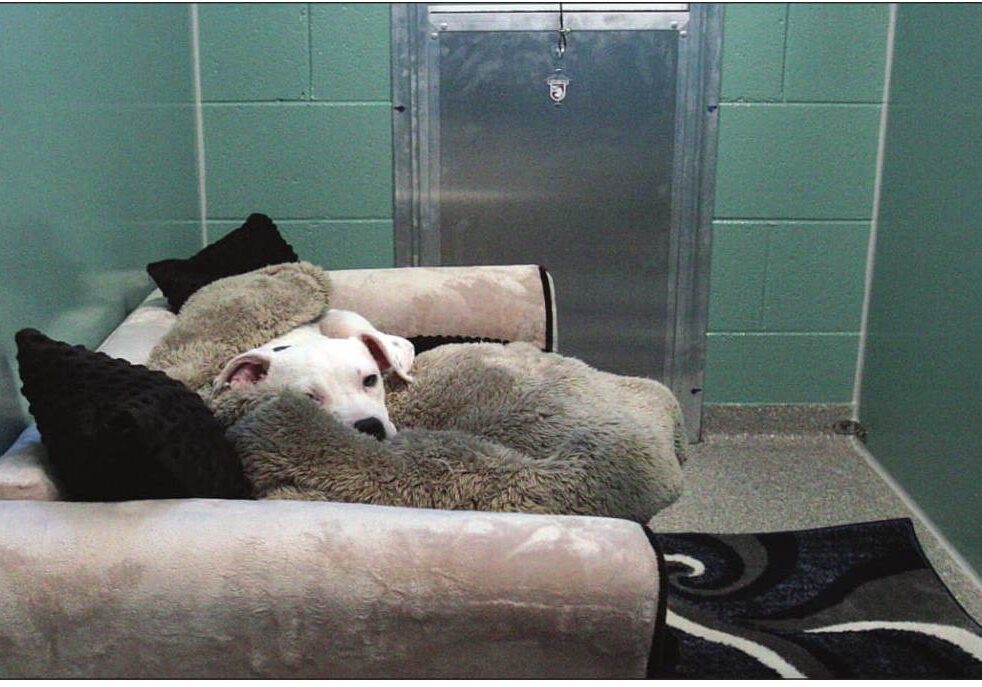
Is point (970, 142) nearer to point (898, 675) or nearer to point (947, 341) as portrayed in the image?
point (947, 341)

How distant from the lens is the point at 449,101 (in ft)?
10.2

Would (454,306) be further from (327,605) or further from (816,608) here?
(327,605)

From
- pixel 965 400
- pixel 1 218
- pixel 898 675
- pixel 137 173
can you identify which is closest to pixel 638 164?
pixel 965 400

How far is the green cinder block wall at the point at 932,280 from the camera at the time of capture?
2473 mm

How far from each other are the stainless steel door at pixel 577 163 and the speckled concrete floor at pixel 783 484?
0.17 m

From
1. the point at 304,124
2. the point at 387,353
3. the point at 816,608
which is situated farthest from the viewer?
the point at 304,124

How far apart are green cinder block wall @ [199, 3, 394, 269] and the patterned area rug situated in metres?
1.34

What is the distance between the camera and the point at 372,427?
1635mm

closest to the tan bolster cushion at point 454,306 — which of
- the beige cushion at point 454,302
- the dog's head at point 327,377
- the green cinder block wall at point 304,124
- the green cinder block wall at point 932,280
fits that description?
the beige cushion at point 454,302

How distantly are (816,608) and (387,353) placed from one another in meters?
1.09

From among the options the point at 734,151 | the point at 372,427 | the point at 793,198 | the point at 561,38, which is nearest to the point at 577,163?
the point at 561,38

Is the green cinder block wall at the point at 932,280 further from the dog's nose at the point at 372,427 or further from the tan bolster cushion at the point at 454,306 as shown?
the dog's nose at the point at 372,427

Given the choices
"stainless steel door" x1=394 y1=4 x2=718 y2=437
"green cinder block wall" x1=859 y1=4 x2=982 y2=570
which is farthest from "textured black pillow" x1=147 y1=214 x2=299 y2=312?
"green cinder block wall" x1=859 y1=4 x2=982 y2=570

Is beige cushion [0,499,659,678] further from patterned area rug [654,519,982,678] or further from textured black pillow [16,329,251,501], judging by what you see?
patterned area rug [654,519,982,678]
